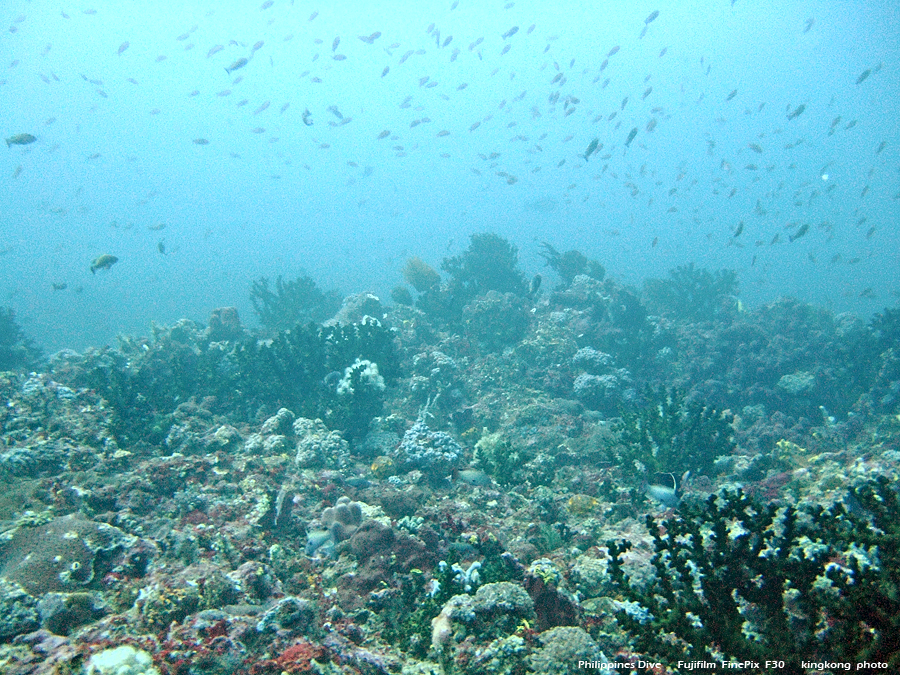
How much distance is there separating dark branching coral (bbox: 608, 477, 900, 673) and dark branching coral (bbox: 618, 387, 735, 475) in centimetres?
437

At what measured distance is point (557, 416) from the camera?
12.2 m

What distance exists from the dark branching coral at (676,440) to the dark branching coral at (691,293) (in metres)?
15.0

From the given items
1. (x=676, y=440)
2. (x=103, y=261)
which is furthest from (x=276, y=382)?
(x=676, y=440)

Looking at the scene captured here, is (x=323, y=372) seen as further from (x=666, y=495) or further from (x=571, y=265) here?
(x=571, y=265)

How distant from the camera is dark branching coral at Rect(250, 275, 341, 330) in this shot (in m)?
21.1

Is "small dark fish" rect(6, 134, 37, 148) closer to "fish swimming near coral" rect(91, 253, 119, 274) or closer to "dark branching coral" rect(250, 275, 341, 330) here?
"fish swimming near coral" rect(91, 253, 119, 274)

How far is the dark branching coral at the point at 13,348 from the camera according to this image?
18.5 metres

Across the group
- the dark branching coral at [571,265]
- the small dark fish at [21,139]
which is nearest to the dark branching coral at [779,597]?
the small dark fish at [21,139]

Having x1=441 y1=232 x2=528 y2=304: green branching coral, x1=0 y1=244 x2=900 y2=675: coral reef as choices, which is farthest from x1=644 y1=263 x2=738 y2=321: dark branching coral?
x1=441 y1=232 x2=528 y2=304: green branching coral

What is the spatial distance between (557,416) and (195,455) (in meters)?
8.67

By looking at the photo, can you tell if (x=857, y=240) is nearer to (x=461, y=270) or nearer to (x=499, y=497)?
(x=461, y=270)

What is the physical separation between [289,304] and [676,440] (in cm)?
1780

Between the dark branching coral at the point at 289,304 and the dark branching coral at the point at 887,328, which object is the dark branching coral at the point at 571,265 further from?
the dark branching coral at the point at 289,304

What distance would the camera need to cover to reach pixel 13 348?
1944 centimetres
